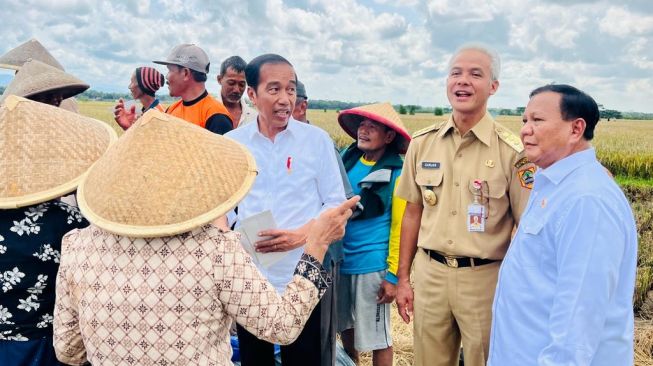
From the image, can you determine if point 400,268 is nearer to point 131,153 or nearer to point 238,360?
point 238,360

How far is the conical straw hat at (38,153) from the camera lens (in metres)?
1.90

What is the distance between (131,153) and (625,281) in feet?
5.76

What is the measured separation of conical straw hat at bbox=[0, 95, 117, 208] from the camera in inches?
75.0

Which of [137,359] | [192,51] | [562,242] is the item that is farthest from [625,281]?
[192,51]

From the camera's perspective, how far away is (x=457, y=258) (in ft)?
9.50

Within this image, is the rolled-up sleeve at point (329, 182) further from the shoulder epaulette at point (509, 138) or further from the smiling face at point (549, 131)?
the smiling face at point (549, 131)

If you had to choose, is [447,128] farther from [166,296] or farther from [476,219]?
[166,296]

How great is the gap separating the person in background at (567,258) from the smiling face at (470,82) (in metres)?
0.66

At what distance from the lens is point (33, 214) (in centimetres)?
195

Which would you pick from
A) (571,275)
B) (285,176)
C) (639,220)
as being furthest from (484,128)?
(639,220)

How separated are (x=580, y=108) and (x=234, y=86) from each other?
3974 millimetres

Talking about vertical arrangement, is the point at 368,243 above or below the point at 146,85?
below

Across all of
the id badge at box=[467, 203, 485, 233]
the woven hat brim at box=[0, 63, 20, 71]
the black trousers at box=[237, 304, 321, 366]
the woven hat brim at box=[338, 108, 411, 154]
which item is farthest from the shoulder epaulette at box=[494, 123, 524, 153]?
the woven hat brim at box=[0, 63, 20, 71]

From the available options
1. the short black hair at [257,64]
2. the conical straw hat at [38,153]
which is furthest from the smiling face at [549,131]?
the conical straw hat at [38,153]
